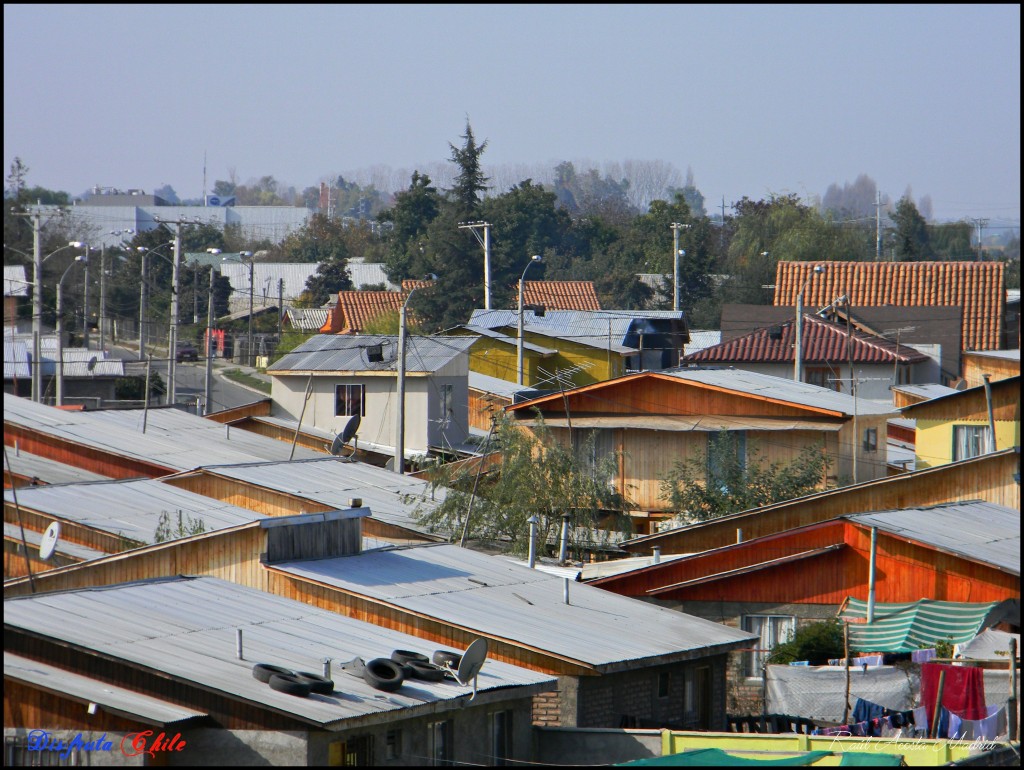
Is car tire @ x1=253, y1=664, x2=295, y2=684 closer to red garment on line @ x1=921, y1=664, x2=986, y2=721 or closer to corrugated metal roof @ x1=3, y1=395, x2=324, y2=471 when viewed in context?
red garment on line @ x1=921, y1=664, x2=986, y2=721

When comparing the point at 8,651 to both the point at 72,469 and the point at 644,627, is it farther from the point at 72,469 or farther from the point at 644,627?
the point at 72,469

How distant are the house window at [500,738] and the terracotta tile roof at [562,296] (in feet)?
149

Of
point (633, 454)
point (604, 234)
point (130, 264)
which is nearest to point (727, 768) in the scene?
point (633, 454)

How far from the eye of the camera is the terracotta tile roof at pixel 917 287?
49.8 m

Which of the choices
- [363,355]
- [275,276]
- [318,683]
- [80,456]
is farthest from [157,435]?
[275,276]

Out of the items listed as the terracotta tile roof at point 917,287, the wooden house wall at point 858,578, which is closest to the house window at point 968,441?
the wooden house wall at point 858,578

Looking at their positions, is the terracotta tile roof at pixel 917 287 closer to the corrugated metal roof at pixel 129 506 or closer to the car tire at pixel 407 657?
the corrugated metal roof at pixel 129 506

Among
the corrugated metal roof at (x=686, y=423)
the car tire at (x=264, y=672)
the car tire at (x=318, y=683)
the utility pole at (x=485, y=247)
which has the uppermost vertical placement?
the utility pole at (x=485, y=247)

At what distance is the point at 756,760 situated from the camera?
41.8 feet

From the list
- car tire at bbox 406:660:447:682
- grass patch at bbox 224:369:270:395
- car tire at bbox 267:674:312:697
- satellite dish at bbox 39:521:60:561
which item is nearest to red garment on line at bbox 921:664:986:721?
car tire at bbox 406:660:447:682

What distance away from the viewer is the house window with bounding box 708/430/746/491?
2756 cm

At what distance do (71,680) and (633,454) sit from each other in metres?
19.4

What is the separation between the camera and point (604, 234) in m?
78.4

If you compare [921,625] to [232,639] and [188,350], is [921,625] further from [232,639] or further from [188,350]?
[188,350]
